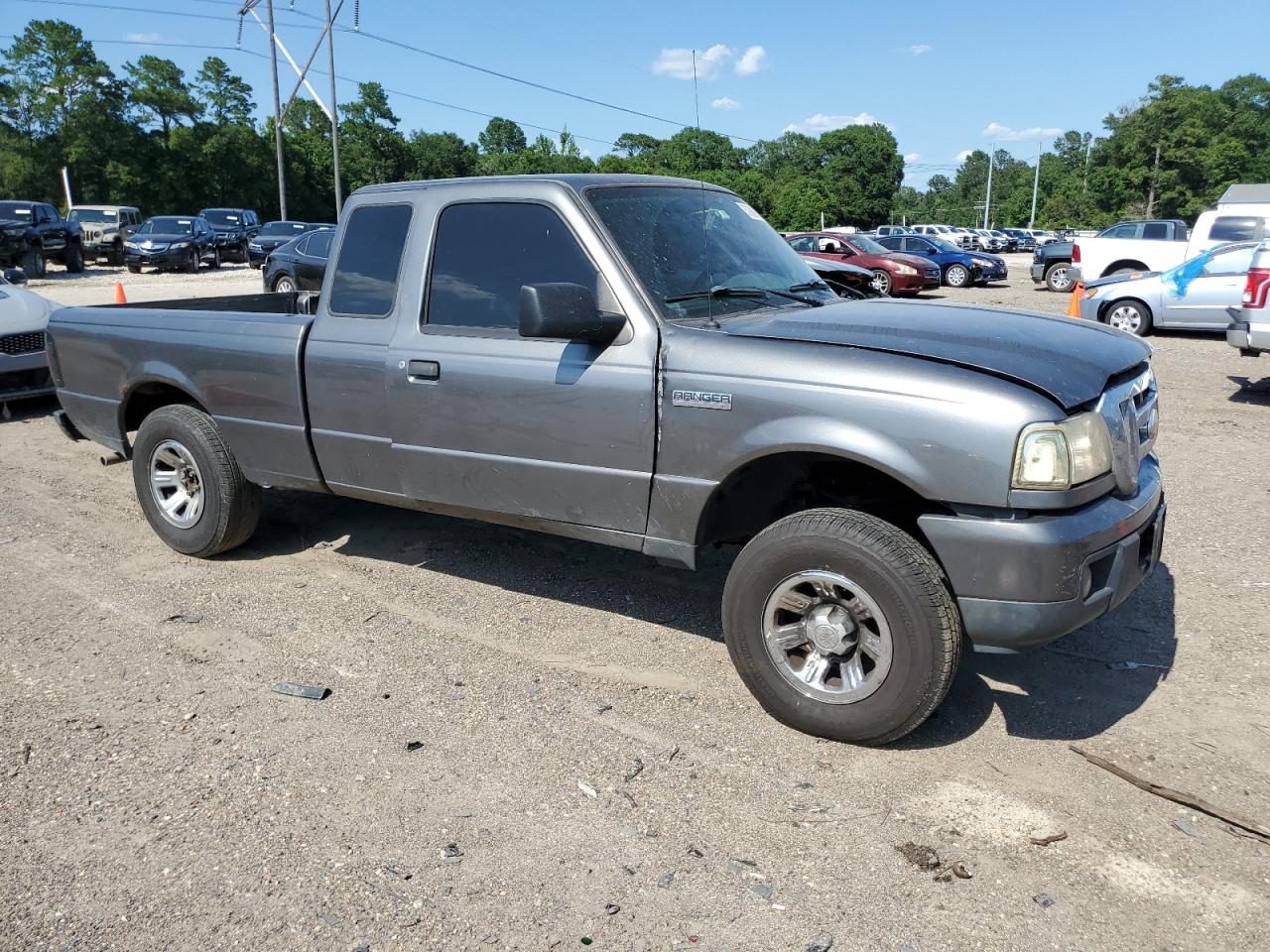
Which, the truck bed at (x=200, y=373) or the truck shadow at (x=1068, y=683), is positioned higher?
the truck bed at (x=200, y=373)

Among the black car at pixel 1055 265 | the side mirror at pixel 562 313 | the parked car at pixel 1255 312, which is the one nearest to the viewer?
the side mirror at pixel 562 313

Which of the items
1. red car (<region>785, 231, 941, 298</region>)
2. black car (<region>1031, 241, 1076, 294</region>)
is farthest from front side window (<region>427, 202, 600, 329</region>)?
black car (<region>1031, 241, 1076, 294</region>)

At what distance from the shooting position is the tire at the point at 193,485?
206 inches

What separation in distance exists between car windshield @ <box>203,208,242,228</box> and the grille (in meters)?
29.3

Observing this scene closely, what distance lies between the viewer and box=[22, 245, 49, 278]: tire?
2520cm

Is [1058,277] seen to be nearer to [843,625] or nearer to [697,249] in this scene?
[697,249]

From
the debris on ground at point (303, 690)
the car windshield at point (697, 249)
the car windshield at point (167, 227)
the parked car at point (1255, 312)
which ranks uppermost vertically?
the car windshield at point (167, 227)

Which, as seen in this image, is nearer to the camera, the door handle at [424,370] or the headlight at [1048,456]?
the headlight at [1048,456]

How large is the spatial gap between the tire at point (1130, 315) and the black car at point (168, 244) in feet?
84.6

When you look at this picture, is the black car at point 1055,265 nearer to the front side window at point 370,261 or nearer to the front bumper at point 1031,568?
the front side window at point 370,261

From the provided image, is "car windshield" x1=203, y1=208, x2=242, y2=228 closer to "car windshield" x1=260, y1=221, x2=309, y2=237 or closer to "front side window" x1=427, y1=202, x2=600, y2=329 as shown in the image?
"car windshield" x1=260, y1=221, x2=309, y2=237

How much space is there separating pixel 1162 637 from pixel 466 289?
3.48 meters

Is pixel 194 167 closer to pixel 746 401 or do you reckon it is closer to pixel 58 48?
pixel 58 48

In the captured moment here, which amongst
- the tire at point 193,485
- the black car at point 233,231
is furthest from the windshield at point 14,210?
the tire at point 193,485
